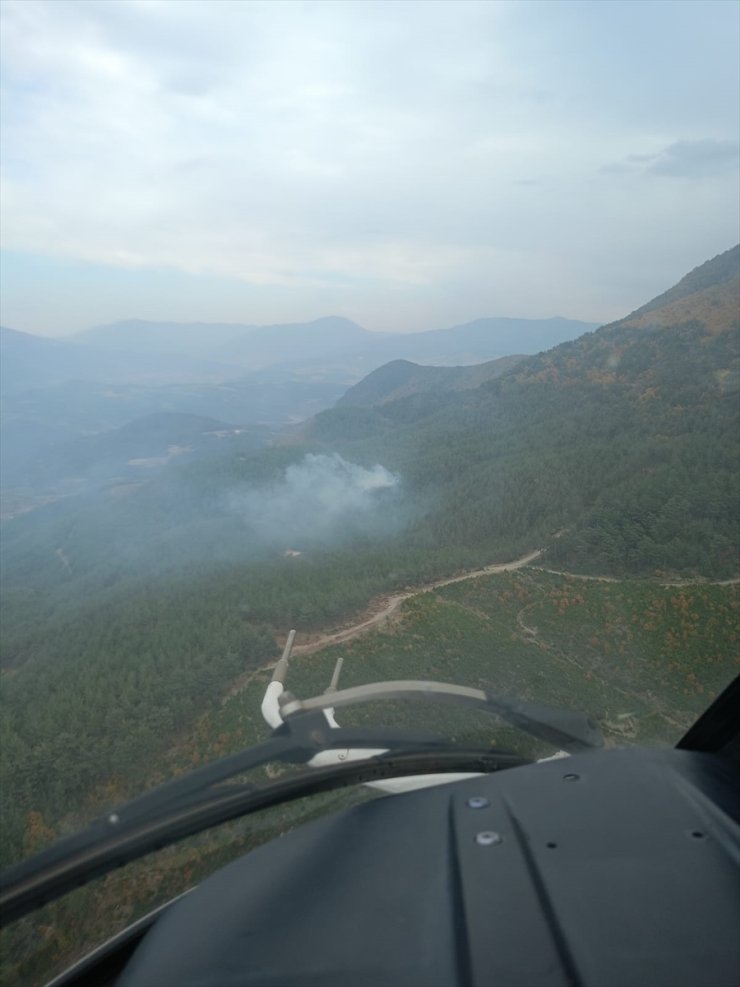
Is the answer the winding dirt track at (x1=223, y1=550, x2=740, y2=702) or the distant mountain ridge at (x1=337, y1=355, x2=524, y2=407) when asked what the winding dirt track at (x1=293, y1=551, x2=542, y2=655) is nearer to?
the winding dirt track at (x1=223, y1=550, x2=740, y2=702)

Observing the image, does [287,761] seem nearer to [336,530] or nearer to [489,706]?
[489,706]

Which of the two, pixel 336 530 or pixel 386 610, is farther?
pixel 336 530

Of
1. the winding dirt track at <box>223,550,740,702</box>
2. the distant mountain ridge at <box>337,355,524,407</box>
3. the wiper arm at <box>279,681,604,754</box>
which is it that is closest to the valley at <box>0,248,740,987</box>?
the winding dirt track at <box>223,550,740,702</box>

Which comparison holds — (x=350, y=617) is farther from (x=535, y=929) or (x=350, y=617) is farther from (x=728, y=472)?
(x=728, y=472)

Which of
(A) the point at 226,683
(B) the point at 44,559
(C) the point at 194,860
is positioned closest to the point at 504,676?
(A) the point at 226,683

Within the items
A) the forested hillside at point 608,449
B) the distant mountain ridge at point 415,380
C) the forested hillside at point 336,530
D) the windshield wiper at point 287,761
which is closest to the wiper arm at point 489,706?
the windshield wiper at point 287,761

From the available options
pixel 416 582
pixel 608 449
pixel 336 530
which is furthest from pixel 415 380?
pixel 416 582

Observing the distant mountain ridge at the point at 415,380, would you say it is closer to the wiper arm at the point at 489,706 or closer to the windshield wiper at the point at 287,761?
the wiper arm at the point at 489,706

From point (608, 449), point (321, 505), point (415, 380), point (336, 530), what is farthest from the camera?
point (415, 380)
